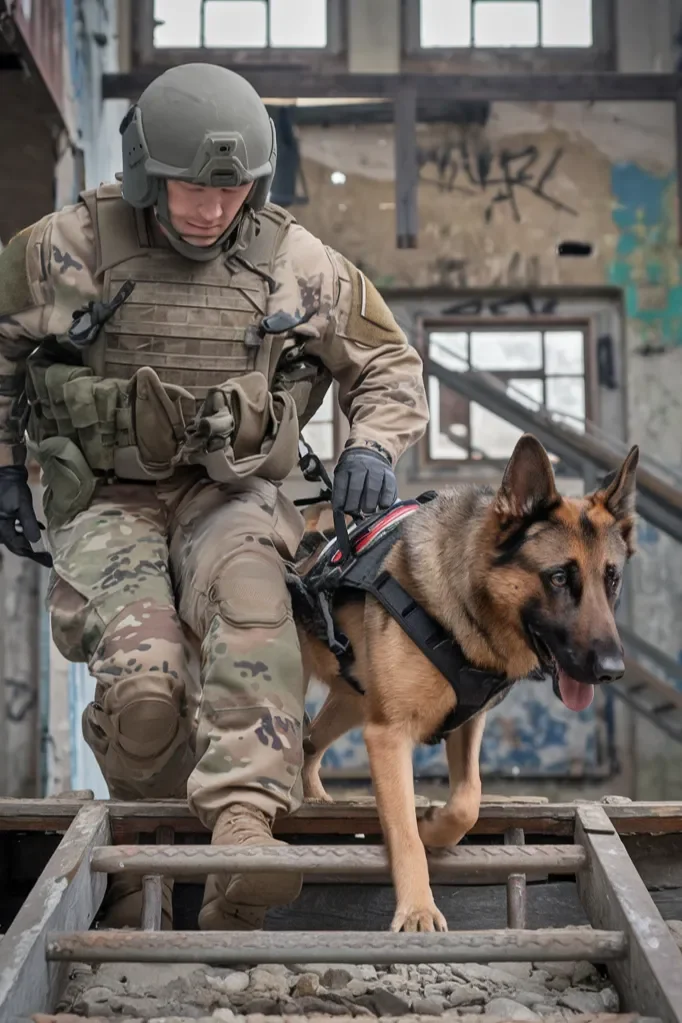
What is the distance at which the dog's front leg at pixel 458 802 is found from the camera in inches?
100

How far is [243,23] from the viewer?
9219 mm

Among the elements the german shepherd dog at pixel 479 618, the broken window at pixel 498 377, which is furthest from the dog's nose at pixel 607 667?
the broken window at pixel 498 377

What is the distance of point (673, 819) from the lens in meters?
2.80

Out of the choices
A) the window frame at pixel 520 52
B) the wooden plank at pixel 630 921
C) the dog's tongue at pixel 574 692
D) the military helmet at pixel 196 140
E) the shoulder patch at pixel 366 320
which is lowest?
the wooden plank at pixel 630 921

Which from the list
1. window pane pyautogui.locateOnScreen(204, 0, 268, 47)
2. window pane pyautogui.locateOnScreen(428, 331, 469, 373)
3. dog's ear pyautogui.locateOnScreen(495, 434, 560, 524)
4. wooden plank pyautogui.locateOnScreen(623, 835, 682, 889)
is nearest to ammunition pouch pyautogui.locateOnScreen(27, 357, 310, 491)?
dog's ear pyautogui.locateOnScreen(495, 434, 560, 524)

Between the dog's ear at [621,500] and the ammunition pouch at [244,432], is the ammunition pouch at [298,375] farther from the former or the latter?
the dog's ear at [621,500]

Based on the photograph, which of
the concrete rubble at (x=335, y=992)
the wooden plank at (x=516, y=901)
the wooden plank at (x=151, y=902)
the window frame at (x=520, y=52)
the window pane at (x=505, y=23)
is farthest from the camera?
the window pane at (x=505, y=23)

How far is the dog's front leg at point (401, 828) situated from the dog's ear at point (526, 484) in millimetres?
475

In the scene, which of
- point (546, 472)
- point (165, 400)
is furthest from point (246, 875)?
point (165, 400)

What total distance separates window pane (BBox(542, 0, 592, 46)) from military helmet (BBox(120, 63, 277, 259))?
6968 millimetres

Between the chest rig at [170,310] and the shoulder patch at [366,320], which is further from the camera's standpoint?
the shoulder patch at [366,320]

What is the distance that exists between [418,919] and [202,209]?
1533mm

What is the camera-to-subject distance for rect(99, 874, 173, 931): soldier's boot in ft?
9.02

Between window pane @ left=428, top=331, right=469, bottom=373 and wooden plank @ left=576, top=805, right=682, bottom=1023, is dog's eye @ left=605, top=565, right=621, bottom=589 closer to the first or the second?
wooden plank @ left=576, top=805, right=682, bottom=1023
